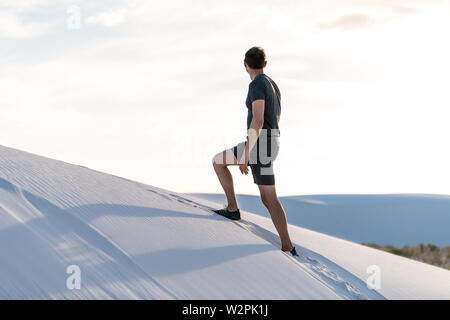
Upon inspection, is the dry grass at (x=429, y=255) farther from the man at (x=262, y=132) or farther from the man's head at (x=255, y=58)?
the man's head at (x=255, y=58)

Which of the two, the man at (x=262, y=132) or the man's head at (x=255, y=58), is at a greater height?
the man's head at (x=255, y=58)

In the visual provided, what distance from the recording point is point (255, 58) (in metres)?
4.81

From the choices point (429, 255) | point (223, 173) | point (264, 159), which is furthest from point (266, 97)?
point (429, 255)

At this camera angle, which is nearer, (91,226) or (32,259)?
(32,259)

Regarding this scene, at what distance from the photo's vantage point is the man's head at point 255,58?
4.80 metres

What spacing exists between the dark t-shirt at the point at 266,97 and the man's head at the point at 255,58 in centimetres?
8

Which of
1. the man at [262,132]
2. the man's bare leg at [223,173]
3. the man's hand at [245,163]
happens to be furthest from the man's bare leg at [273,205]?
the man's bare leg at [223,173]

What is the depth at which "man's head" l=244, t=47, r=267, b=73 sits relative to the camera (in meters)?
4.80

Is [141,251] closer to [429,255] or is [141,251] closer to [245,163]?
[245,163]

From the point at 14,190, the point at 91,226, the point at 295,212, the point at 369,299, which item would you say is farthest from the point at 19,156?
the point at 295,212

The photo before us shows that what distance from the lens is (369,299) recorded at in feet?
15.2

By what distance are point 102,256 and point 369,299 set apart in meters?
2.06
